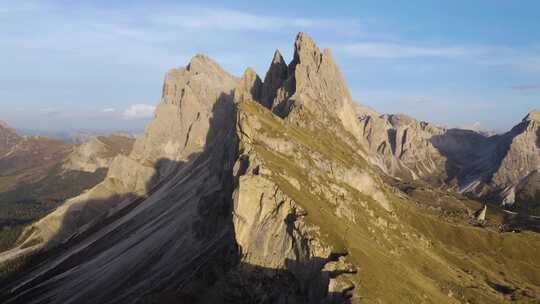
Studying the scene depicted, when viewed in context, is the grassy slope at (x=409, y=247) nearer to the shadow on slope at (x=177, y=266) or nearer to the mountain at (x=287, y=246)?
the mountain at (x=287, y=246)

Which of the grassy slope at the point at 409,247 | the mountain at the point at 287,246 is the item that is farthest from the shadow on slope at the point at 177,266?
the grassy slope at the point at 409,247

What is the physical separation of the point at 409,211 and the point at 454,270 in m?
41.4

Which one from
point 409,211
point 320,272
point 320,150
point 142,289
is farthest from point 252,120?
point 409,211

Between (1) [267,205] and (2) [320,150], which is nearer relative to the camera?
(1) [267,205]

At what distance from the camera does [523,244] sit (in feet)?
546

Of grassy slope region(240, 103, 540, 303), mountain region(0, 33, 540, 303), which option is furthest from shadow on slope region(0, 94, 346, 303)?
grassy slope region(240, 103, 540, 303)

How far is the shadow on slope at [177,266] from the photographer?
91875mm

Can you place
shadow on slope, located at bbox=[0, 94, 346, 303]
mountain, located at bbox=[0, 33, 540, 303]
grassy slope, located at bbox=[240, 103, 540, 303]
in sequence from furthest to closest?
shadow on slope, located at bbox=[0, 94, 346, 303] < grassy slope, located at bbox=[240, 103, 540, 303] < mountain, located at bbox=[0, 33, 540, 303]

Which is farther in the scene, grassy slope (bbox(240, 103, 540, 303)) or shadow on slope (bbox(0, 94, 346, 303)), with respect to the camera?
shadow on slope (bbox(0, 94, 346, 303))

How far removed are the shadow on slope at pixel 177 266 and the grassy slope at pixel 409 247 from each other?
32.9 feet

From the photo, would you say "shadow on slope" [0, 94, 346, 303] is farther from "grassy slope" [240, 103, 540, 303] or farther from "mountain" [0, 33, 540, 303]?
"grassy slope" [240, 103, 540, 303]

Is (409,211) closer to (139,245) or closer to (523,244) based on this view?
(523,244)

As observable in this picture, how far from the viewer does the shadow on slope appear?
91.9m

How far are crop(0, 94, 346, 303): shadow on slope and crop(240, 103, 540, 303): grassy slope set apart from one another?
1003 centimetres
